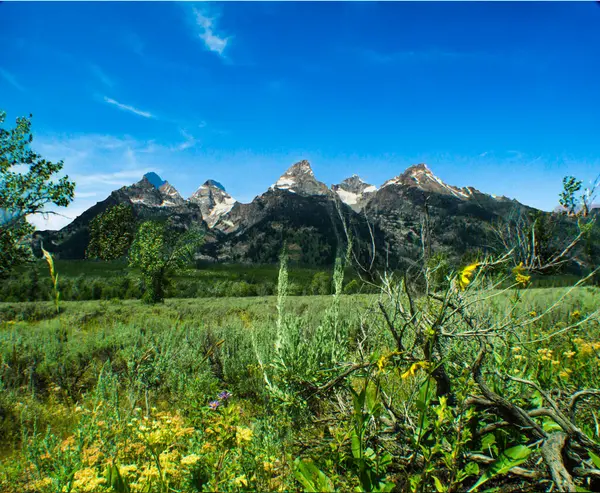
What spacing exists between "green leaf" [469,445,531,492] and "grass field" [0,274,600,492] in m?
0.05

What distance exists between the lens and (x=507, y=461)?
1.82 m

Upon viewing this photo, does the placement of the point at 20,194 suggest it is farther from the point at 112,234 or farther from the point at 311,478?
the point at 112,234

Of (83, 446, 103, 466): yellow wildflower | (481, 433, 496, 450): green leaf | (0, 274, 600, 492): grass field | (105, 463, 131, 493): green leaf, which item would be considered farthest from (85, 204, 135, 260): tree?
(481, 433, 496, 450): green leaf

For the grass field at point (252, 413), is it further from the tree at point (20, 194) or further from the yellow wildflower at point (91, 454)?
the tree at point (20, 194)

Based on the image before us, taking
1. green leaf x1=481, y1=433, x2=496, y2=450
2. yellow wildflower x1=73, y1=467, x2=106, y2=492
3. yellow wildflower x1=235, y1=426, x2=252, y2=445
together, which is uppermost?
yellow wildflower x1=235, y1=426, x2=252, y2=445

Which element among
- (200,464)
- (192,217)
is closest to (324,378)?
(200,464)

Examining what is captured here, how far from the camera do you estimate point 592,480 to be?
1.70 metres

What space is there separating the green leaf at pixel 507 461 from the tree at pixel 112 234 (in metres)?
54.5

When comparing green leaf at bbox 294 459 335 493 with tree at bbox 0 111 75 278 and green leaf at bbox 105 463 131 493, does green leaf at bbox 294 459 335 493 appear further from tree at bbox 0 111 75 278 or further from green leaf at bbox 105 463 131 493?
tree at bbox 0 111 75 278

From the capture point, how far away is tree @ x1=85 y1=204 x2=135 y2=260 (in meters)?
50.3

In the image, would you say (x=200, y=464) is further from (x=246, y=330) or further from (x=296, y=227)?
(x=296, y=227)

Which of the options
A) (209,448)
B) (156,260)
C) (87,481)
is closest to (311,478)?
(209,448)

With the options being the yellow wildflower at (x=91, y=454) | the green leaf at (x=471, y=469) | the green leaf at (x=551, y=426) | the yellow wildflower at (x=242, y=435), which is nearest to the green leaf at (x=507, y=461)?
the green leaf at (x=471, y=469)

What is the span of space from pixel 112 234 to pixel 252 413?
180 ft
